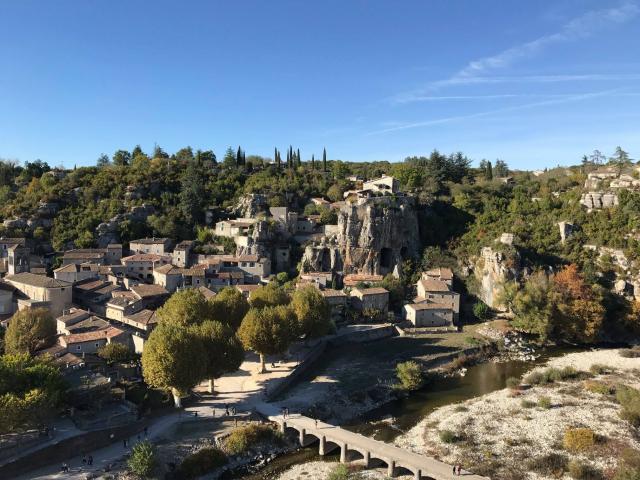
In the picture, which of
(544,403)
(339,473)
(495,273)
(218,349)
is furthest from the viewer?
(495,273)

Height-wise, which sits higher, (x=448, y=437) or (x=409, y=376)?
(x=409, y=376)

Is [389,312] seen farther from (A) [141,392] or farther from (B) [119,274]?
(B) [119,274]

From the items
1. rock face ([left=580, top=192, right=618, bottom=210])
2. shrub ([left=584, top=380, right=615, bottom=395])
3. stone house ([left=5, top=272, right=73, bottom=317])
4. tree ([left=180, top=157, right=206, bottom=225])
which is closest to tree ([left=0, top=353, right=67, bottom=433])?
stone house ([left=5, top=272, right=73, bottom=317])

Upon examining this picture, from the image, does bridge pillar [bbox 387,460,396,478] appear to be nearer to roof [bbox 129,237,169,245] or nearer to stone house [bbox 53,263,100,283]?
stone house [bbox 53,263,100,283]

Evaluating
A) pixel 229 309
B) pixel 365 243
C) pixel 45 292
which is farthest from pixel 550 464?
pixel 45 292

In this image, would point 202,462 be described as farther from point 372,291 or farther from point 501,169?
point 501,169

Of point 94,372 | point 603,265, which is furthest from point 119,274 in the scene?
point 603,265
